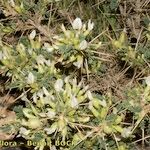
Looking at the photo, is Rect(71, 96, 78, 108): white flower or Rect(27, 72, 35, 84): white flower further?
Rect(27, 72, 35, 84): white flower

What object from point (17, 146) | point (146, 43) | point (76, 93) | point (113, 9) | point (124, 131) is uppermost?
point (113, 9)

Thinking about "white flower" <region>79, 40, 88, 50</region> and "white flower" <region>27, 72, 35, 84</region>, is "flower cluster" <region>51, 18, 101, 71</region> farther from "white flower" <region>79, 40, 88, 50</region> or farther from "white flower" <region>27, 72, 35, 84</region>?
"white flower" <region>27, 72, 35, 84</region>

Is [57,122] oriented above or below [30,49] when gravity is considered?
below

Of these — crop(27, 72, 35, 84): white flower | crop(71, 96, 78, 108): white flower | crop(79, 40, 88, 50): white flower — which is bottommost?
crop(71, 96, 78, 108): white flower

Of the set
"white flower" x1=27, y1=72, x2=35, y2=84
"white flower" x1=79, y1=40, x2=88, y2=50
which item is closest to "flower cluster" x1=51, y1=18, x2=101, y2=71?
"white flower" x1=79, y1=40, x2=88, y2=50

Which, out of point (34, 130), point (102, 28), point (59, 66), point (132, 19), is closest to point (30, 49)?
point (59, 66)

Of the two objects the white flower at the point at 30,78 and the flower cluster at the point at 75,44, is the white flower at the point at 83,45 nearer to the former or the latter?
the flower cluster at the point at 75,44

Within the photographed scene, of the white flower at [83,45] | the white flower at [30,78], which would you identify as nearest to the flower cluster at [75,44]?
the white flower at [83,45]

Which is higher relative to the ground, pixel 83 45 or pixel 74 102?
pixel 83 45

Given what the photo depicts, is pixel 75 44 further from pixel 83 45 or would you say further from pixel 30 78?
pixel 30 78

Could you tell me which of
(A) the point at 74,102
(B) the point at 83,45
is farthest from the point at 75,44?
(A) the point at 74,102

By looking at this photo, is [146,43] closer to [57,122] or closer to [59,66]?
[59,66]
